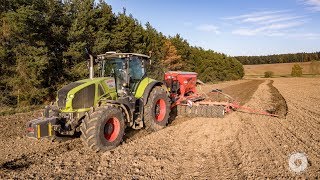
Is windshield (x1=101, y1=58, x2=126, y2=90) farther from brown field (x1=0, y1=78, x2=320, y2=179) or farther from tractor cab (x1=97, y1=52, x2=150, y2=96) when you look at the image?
brown field (x1=0, y1=78, x2=320, y2=179)

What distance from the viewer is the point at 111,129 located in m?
8.17

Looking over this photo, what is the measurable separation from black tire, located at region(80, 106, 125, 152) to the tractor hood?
2.07 ft

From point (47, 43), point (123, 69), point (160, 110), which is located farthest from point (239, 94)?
point (123, 69)

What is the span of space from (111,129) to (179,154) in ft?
6.17

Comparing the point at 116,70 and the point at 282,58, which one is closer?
the point at 116,70

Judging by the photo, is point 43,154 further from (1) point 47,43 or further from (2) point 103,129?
(1) point 47,43

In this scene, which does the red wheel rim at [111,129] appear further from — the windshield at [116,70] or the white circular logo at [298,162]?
the white circular logo at [298,162]

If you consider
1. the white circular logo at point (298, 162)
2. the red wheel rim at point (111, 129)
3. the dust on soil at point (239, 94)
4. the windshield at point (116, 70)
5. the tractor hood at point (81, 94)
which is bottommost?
the dust on soil at point (239, 94)

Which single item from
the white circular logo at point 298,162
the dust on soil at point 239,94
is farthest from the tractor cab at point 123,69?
the dust on soil at point 239,94

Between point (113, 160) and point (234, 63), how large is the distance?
7213 cm

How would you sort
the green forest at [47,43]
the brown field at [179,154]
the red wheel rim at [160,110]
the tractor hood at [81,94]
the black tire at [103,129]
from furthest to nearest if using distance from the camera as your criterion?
the green forest at [47,43]
the red wheel rim at [160,110]
the tractor hood at [81,94]
the black tire at [103,129]
the brown field at [179,154]

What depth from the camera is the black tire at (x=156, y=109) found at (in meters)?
9.86

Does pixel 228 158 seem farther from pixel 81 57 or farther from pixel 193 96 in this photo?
pixel 81 57

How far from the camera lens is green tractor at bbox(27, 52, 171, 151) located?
754 centimetres
